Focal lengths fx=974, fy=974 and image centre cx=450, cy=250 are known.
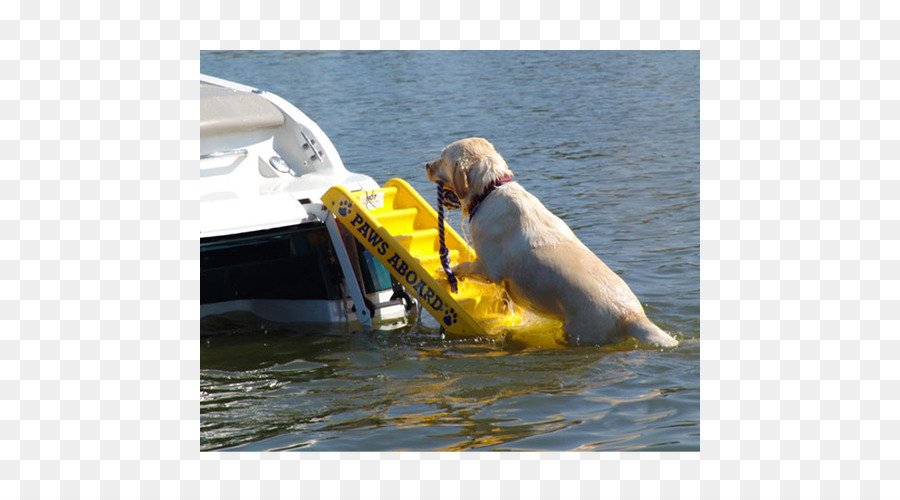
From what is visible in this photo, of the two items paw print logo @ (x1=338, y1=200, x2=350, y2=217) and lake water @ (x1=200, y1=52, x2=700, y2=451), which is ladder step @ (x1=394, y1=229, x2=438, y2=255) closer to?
paw print logo @ (x1=338, y1=200, x2=350, y2=217)

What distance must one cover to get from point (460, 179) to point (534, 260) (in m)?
0.85

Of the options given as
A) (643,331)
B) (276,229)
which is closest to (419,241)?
(276,229)

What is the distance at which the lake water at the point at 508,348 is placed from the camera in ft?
17.7

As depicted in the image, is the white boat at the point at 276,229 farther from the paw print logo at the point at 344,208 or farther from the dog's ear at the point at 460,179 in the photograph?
the dog's ear at the point at 460,179

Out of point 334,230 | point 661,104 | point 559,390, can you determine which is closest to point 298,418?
point 559,390

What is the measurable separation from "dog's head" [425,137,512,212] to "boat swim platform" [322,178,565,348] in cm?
53

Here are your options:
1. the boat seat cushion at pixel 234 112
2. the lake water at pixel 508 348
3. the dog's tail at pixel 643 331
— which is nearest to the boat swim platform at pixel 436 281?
the lake water at pixel 508 348

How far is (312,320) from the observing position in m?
7.89

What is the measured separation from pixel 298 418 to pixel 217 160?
3.29 metres

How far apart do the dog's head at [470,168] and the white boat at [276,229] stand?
105 centimetres

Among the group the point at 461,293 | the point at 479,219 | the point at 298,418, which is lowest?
the point at 298,418

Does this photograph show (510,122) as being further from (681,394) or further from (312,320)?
(681,394)

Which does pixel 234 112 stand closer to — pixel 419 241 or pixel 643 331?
pixel 419 241

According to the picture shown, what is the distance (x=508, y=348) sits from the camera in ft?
22.1
